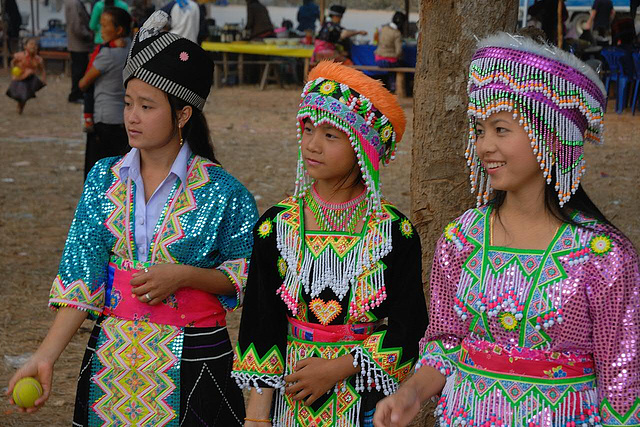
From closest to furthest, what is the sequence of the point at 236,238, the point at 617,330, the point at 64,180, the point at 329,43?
1. the point at 617,330
2. the point at 236,238
3. the point at 64,180
4. the point at 329,43

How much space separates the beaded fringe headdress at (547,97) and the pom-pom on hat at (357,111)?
1.39 ft

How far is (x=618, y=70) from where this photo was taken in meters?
15.9

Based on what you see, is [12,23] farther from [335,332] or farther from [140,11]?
[335,332]

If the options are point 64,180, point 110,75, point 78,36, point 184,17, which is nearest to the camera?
point 110,75

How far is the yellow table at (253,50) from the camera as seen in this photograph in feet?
64.6

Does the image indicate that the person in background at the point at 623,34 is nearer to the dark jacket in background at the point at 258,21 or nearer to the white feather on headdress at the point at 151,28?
the dark jacket in background at the point at 258,21

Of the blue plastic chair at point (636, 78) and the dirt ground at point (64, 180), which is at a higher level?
the blue plastic chair at point (636, 78)

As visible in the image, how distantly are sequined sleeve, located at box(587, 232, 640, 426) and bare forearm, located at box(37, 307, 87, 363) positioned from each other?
167 cm

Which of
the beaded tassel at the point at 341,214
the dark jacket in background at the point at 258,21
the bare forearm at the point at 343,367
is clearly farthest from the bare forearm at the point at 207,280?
the dark jacket in background at the point at 258,21

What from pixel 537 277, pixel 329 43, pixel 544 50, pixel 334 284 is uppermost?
pixel 544 50

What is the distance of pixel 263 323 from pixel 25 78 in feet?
46.4

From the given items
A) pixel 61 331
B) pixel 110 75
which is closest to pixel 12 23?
pixel 110 75

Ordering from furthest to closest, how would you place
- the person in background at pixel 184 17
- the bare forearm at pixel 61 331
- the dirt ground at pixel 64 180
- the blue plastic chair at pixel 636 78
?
the blue plastic chair at pixel 636 78, the person in background at pixel 184 17, the dirt ground at pixel 64 180, the bare forearm at pixel 61 331

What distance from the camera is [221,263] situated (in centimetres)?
319
